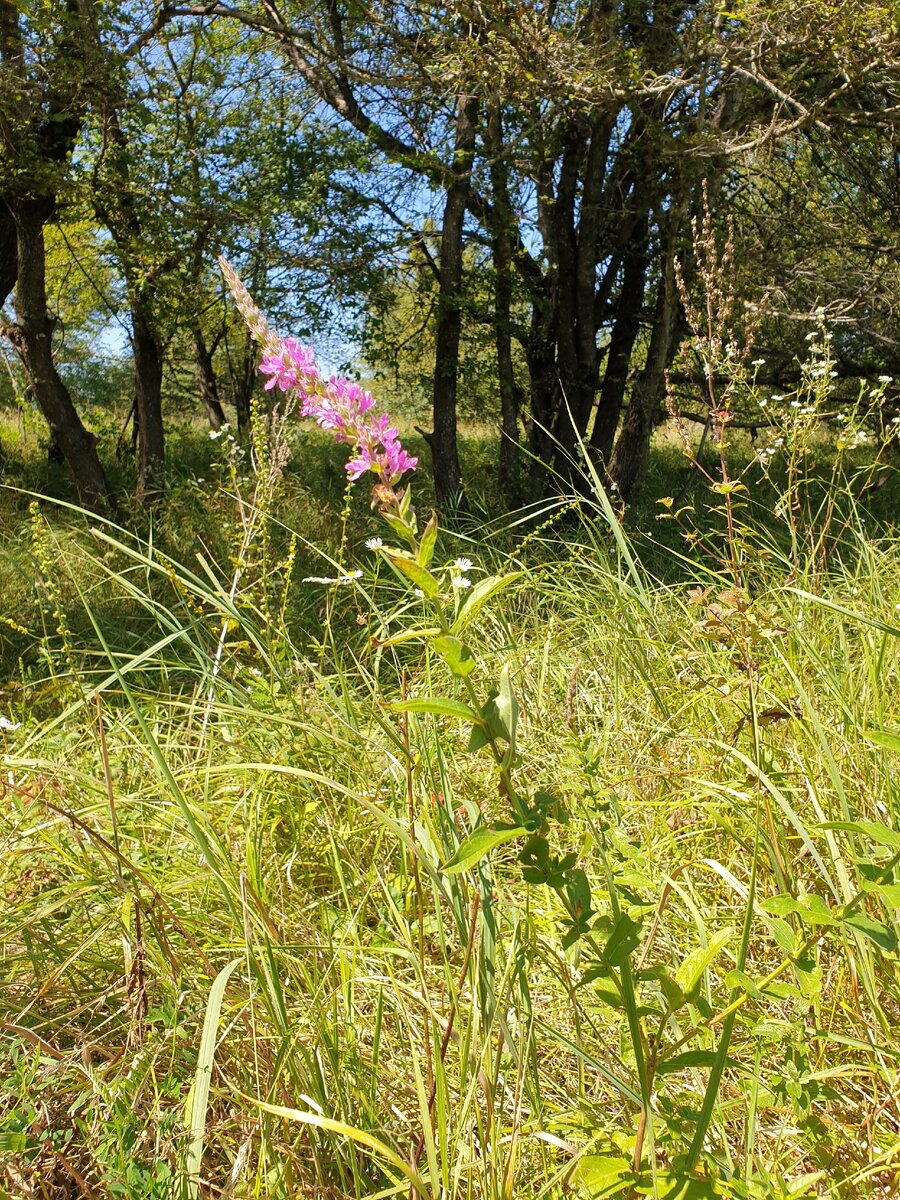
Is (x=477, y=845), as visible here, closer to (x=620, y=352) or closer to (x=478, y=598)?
(x=478, y=598)

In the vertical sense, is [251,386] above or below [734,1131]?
above

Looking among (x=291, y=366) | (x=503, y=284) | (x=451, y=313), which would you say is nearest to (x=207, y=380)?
(x=451, y=313)

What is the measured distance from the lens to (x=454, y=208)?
6488mm

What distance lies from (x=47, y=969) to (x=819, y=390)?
2225 mm

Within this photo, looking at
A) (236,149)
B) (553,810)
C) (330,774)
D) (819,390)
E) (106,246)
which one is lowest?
(330,774)

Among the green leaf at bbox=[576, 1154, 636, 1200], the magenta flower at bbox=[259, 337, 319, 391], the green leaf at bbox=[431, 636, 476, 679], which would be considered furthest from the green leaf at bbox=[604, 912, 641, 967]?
the magenta flower at bbox=[259, 337, 319, 391]

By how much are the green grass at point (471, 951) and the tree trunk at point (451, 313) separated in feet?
13.3

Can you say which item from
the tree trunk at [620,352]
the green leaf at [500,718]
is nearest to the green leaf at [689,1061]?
the green leaf at [500,718]

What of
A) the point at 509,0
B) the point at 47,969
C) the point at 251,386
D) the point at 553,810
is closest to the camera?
the point at 553,810

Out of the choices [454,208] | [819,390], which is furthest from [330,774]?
[454,208]

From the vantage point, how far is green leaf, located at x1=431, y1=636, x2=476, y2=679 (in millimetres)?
873

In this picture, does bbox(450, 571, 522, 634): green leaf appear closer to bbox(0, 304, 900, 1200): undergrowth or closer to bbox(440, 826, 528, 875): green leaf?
bbox(0, 304, 900, 1200): undergrowth

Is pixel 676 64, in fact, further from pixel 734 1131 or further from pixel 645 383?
pixel 734 1131

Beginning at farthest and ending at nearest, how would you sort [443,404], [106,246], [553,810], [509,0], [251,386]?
[251,386] → [443,404] → [106,246] → [509,0] → [553,810]
